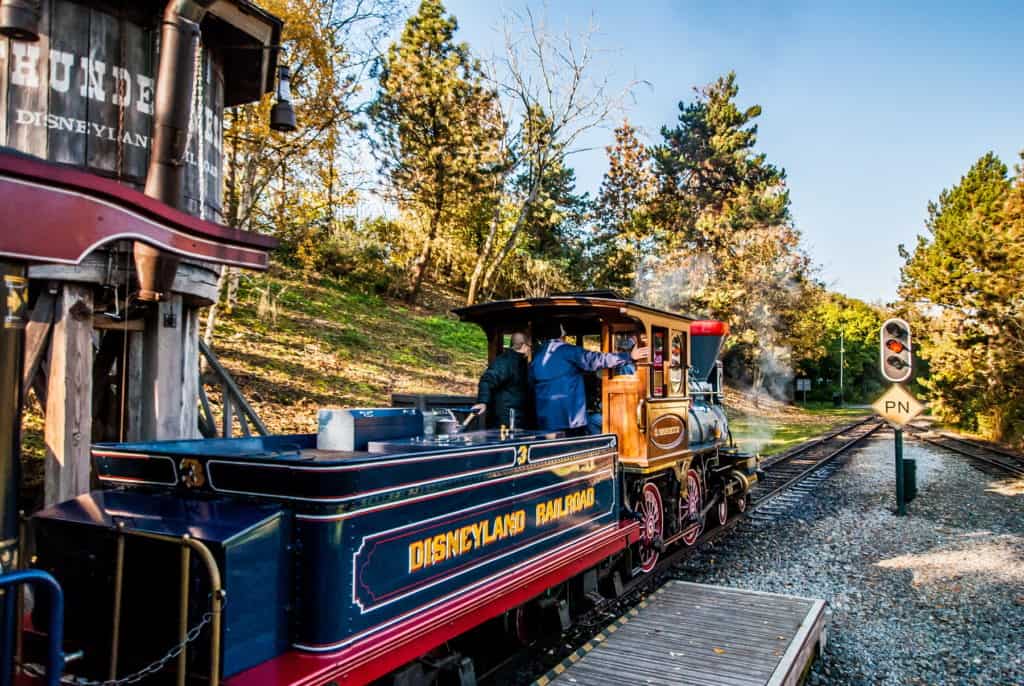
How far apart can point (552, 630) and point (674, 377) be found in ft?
11.2

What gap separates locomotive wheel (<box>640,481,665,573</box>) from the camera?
7489 millimetres

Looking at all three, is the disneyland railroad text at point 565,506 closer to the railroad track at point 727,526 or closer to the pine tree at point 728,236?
the railroad track at point 727,526

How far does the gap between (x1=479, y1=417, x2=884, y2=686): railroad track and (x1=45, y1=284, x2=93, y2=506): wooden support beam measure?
3684 mm

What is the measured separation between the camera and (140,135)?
6.02 m

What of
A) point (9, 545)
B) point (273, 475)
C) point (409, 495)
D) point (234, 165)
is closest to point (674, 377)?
point (409, 495)

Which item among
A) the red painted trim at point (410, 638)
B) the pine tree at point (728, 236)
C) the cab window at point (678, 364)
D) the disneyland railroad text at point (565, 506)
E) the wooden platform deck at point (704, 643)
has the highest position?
the pine tree at point (728, 236)

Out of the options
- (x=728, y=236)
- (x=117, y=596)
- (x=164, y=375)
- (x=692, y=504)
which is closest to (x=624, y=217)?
(x=728, y=236)

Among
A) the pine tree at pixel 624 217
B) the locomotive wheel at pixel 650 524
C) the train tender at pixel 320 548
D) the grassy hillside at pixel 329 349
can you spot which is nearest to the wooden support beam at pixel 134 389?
the train tender at pixel 320 548

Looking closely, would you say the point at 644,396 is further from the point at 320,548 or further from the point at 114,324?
the point at 114,324

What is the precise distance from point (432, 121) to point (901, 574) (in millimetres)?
21923

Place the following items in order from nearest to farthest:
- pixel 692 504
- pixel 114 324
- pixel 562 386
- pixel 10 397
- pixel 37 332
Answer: pixel 10 397
pixel 37 332
pixel 114 324
pixel 562 386
pixel 692 504

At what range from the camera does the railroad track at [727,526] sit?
5.30 metres

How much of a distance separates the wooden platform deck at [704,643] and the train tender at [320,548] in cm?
→ 61

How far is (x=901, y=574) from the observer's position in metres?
7.79
